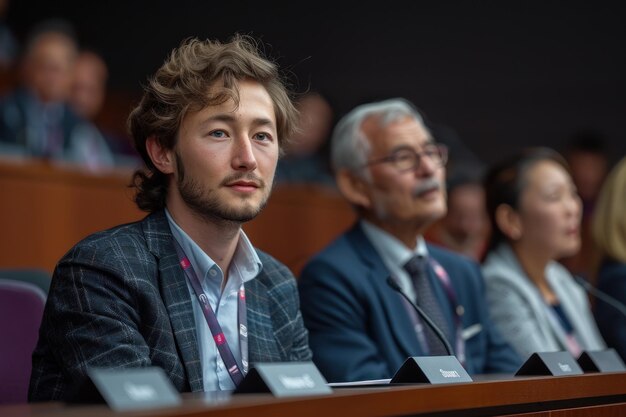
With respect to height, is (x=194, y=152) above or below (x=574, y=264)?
above

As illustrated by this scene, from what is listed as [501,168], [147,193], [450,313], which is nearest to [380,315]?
[450,313]

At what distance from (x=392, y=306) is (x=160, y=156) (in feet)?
2.72

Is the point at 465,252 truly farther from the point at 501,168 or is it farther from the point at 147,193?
the point at 147,193

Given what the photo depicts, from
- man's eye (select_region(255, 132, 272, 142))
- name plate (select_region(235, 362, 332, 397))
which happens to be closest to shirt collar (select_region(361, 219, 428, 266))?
man's eye (select_region(255, 132, 272, 142))

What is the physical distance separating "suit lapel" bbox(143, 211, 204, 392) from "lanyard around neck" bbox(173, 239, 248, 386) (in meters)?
0.02

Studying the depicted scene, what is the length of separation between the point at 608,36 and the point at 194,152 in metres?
6.42

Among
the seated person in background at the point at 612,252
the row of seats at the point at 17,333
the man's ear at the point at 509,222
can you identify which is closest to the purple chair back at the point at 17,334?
the row of seats at the point at 17,333

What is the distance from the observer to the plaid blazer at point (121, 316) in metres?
1.62

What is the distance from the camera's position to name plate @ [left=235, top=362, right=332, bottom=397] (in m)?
1.29

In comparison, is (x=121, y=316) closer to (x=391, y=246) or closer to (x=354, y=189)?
(x=391, y=246)

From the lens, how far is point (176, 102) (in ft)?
6.36

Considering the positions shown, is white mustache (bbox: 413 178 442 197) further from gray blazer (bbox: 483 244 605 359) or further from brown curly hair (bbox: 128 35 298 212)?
brown curly hair (bbox: 128 35 298 212)

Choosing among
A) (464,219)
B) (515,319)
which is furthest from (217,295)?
(464,219)

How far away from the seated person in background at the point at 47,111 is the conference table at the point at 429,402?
307 centimetres
